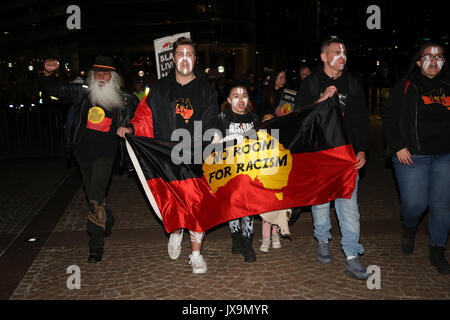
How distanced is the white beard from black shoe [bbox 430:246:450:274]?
361 cm

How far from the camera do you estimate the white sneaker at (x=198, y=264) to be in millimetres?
4898

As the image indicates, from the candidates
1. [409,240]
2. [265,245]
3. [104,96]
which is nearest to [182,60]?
[104,96]

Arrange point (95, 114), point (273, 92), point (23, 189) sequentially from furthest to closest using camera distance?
1. point (23, 189)
2. point (273, 92)
3. point (95, 114)

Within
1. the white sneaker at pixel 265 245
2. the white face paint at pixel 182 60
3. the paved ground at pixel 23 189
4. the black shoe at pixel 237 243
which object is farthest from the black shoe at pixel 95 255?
the white face paint at pixel 182 60

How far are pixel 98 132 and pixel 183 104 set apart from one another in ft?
3.62

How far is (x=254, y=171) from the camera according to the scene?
16.2 ft

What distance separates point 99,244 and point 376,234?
3.26 metres

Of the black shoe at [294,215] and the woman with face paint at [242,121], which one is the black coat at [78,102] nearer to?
the woman with face paint at [242,121]

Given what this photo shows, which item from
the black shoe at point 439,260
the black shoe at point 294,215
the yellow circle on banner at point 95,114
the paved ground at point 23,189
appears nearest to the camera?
the black shoe at point 439,260

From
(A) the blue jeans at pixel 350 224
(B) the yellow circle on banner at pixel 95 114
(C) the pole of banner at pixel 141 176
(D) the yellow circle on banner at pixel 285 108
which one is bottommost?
(A) the blue jeans at pixel 350 224

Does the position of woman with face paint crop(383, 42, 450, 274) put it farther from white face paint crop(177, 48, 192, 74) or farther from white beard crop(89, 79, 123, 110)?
white beard crop(89, 79, 123, 110)

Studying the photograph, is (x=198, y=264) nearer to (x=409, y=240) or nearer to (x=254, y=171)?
(x=254, y=171)

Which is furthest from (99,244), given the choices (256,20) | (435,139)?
(256,20)

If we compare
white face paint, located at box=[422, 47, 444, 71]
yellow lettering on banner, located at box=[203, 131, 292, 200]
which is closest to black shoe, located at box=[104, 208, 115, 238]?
yellow lettering on banner, located at box=[203, 131, 292, 200]
